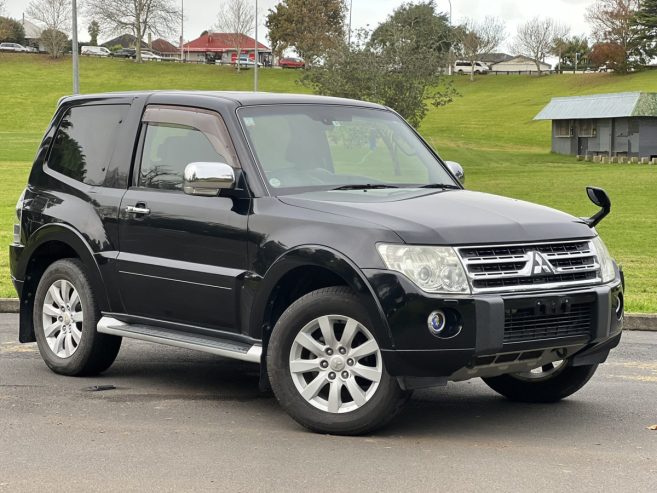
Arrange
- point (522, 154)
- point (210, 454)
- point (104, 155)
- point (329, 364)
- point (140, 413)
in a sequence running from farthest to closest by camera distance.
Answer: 1. point (522, 154)
2. point (104, 155)
3. point (140, 413)
4. point (329, 364)
5. point (210, 454)

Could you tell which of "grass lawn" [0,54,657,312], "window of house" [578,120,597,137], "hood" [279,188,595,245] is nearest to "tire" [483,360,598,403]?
"hood" [279,188,595,245]

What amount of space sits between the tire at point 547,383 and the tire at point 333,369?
1.45 meters

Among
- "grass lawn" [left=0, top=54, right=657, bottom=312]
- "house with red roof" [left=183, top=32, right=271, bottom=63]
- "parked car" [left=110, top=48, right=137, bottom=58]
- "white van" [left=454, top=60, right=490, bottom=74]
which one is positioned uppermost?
"house with red roof" [left=183, top=32, right=271, bottom=63]

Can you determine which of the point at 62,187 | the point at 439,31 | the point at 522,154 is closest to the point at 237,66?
the point at 439,31

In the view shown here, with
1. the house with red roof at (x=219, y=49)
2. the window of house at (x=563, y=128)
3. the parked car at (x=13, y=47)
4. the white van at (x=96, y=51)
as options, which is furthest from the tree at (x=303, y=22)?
the window of house at (x=563, y=128)

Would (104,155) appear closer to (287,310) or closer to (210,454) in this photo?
(287,310)

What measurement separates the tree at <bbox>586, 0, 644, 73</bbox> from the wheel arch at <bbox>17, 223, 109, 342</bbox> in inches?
4286

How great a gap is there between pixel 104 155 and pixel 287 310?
7.27ft

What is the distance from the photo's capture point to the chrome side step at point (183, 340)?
6.70 meters

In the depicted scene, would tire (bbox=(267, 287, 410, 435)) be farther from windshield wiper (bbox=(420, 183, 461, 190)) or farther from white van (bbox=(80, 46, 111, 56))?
white van (bbox=(80, 46, 111, 56))

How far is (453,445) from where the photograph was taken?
6164mm

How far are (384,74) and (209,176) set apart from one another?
148 feet

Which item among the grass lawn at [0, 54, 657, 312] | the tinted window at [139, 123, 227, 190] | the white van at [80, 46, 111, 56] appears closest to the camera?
the tinted window at [139, 123, 227, 190]

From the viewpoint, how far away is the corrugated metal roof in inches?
2638
